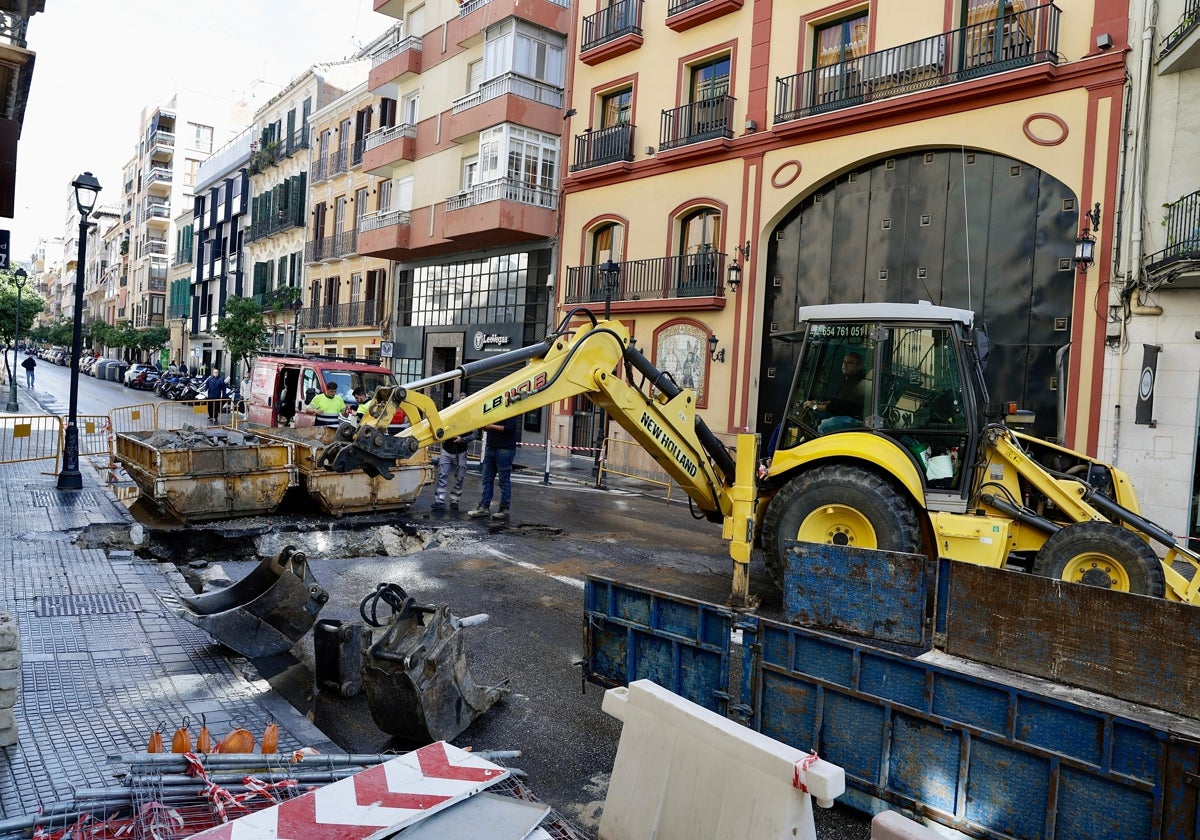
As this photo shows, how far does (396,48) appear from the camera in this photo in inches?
1163

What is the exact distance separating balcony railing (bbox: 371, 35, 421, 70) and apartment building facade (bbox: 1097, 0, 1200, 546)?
22.8m

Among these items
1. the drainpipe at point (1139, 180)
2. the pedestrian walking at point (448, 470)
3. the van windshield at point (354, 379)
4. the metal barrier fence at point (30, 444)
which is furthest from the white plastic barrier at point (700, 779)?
the van windshield at point (354, 379)

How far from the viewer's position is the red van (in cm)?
1762

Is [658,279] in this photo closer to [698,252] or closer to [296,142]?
[698,252]

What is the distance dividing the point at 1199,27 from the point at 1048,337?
4892mm

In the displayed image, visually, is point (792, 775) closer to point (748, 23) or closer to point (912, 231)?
point (912, 231)

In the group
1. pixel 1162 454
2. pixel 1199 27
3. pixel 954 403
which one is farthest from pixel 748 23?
pixel 954 403

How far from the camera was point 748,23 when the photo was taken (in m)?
19.1

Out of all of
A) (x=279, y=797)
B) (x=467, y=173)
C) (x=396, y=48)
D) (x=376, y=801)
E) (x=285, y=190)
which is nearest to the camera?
(x=376, y=801)

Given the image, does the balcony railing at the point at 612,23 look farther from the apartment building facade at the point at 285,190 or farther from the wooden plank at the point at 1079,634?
the wooden plank at the point at 1079,634

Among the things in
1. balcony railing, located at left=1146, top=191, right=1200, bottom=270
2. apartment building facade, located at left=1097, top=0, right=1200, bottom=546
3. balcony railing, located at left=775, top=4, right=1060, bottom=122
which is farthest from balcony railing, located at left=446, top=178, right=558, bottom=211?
balcony railing, located at left=1146, top=191, right=1200, bottom=270

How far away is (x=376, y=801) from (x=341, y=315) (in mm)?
33462

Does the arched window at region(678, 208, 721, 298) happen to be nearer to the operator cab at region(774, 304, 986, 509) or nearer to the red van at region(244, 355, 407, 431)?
the red van at region(244, 355, 407, 431)

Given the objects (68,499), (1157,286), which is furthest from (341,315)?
(1157,286)
